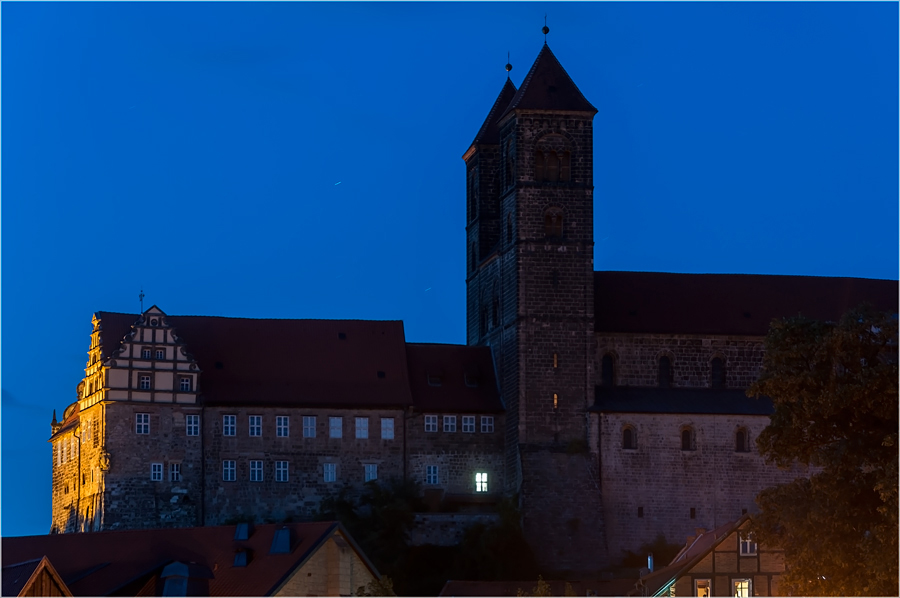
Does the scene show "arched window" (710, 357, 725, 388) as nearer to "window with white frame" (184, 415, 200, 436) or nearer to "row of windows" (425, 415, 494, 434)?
"row of windows" (425, 415, 494, 434)

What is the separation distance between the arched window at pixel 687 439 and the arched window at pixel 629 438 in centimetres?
200

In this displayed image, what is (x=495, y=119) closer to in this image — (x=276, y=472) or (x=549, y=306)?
(x=549, y=306)

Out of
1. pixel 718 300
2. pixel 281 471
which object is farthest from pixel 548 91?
pixel 281 471

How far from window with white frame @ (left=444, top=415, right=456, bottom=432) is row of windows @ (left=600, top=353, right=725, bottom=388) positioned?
6538mm

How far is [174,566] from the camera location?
2667 inches

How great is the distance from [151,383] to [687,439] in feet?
72.1

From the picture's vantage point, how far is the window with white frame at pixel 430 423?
91188 mm

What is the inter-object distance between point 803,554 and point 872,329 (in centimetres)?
617

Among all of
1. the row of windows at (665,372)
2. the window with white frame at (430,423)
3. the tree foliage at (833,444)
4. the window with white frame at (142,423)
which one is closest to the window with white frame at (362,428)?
the window with white frame at (430,423)

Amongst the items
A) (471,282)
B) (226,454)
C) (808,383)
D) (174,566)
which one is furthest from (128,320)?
(808,383)

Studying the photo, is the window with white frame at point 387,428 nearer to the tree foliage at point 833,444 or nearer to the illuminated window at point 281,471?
the illuminated window at point 281,471

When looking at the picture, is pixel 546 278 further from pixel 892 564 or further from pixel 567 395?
pixel 892 564

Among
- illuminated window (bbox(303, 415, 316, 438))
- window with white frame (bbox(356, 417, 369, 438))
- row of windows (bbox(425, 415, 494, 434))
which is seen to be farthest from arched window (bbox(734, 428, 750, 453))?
illuminated window (bbox(303, 415, 316, 438))

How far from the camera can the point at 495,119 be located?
102 metres
